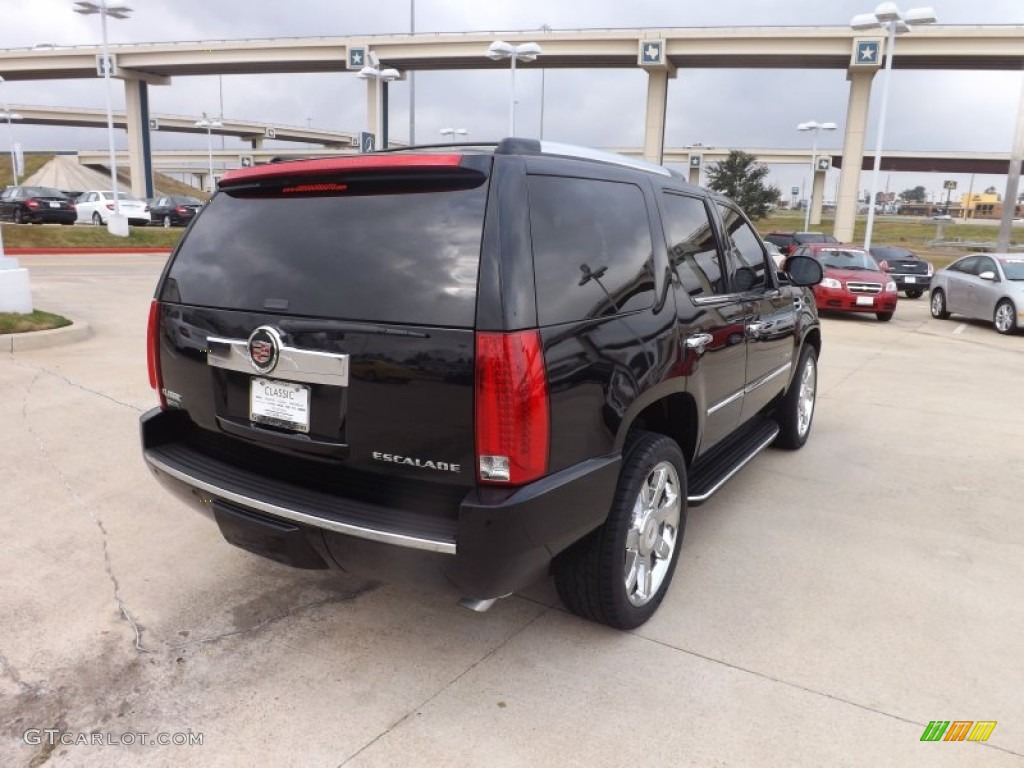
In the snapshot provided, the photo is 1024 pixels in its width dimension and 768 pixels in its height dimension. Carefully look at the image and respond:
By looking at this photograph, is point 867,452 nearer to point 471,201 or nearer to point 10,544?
point 471,201

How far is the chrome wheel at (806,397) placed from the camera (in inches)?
226

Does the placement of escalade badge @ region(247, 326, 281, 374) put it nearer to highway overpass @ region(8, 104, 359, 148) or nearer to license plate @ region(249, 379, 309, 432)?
license plate @ region(249, 379, 309, 432)

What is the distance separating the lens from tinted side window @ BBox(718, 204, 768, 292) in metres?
4.32

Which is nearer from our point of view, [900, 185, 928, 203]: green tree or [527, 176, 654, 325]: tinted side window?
[527, 176, 654, 325]: tinted side window

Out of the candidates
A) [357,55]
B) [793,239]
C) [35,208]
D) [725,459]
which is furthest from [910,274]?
[357,55]

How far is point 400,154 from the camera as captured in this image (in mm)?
2762

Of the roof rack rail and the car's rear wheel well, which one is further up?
the roof rack rail

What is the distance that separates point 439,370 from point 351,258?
556 mm

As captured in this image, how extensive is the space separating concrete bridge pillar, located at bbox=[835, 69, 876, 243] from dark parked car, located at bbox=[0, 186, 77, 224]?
118 feet

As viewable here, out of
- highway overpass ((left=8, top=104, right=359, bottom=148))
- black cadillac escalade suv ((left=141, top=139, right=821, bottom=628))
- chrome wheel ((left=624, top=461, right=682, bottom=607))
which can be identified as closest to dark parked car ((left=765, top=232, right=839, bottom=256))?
chrome wheel ((left=624, top=461, right=682, bottom=607))

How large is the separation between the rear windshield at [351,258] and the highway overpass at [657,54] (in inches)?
1567

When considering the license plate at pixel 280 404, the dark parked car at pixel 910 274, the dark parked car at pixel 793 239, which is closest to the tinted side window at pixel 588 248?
the license plate at pixel 280 404

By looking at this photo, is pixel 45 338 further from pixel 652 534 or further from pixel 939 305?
pixel 939 305

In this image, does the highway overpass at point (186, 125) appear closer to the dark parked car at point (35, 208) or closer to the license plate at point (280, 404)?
the dark parked car at point (35, 208)
